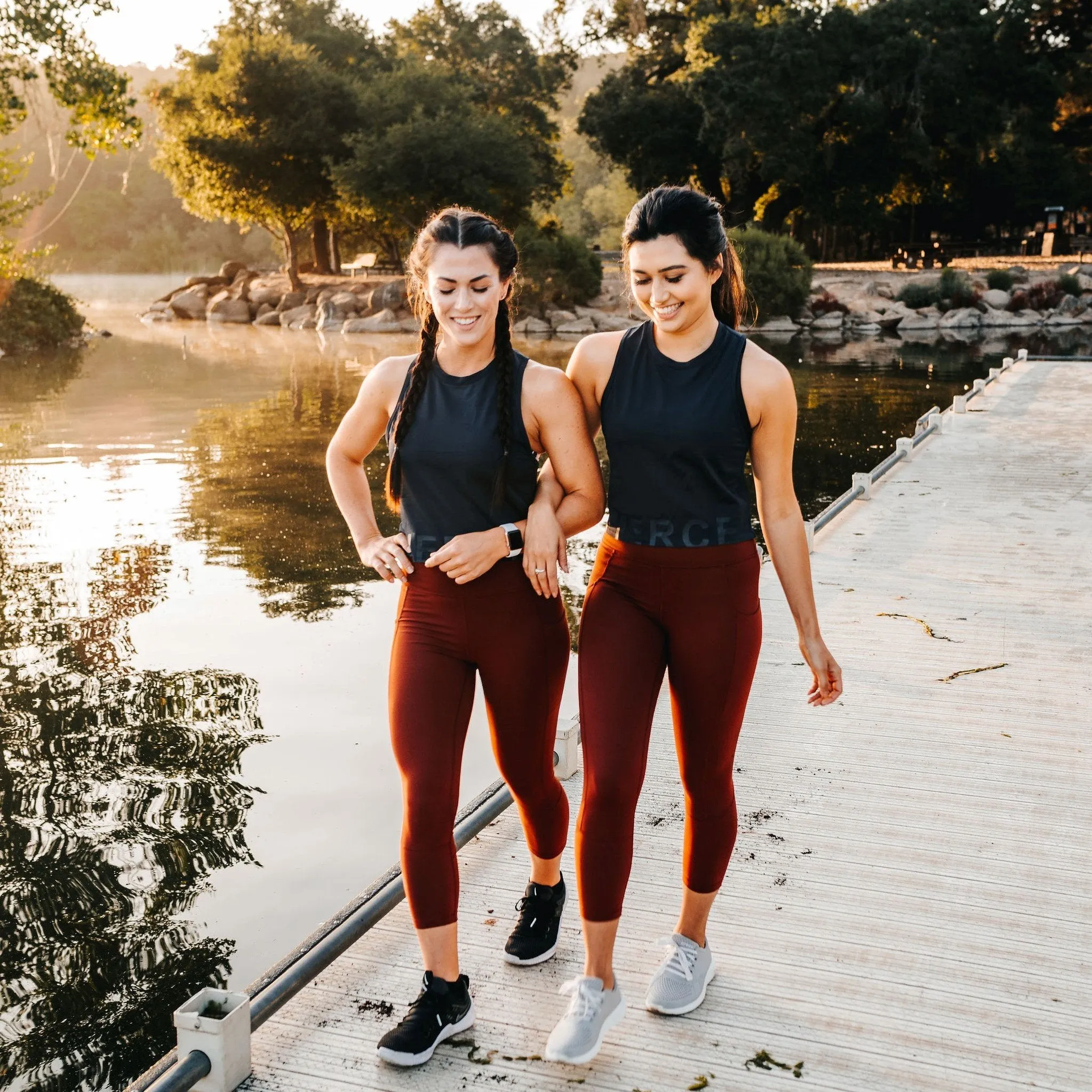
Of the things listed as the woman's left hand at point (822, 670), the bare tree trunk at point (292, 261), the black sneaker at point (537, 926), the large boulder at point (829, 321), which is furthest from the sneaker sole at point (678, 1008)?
the bare tree trunk at point (292, 261)

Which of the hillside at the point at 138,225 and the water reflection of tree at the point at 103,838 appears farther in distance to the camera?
the hillside at the point at 138,225

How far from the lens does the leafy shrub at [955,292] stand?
32.7 metres

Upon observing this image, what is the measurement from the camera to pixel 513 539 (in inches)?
105

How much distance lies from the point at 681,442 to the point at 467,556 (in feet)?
1.75

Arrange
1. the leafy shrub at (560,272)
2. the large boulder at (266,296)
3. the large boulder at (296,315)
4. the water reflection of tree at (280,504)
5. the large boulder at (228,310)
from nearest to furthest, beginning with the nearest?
the water reflection of tree at (280,504), the leafy shrub at (560,272), the large boulder at (296,315), the large boulder at (228,310), the large boulder at (266,296)

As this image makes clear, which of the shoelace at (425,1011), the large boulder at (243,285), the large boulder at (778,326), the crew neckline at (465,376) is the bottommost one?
the shoelace at (425,1011)

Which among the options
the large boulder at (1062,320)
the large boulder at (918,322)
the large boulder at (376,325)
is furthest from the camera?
the large boulder at (376,325)

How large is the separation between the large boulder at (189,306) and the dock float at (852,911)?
40.0 m

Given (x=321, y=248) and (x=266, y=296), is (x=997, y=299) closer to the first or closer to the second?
(x=266, y=296)

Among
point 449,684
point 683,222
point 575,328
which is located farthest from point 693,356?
point 575,328

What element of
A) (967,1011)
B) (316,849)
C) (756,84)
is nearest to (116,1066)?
(316,849)

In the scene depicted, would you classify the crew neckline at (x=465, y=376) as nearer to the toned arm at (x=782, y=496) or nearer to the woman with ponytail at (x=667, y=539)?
the woman with ponytail at (x=667, y=539)

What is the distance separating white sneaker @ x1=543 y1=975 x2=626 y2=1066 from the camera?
2.58m

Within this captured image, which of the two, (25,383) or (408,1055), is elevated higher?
(25,383)
